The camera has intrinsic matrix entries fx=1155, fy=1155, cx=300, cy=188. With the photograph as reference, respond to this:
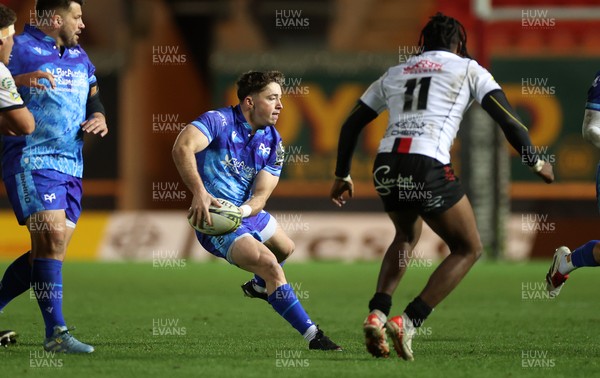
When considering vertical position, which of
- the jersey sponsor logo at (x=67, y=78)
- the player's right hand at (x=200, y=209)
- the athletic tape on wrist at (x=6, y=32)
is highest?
the athletic tape on wrist at (x=6, y=32)

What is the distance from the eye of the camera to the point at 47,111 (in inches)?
304

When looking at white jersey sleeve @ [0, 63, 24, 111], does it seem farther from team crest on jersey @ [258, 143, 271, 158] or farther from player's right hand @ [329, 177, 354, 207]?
player's right hand @ [329, 177, 354, 207]

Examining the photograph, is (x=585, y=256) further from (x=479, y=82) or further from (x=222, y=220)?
(x=222, y=220)

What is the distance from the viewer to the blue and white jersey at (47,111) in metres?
7.68

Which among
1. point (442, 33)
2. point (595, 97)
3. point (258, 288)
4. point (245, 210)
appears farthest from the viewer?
point (258, 288)

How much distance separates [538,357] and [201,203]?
2.42 m

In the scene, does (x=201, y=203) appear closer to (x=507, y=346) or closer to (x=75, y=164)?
(x=75, y=164)

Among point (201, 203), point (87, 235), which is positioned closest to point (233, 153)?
point (201, 203)

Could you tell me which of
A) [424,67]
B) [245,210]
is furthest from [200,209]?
[424,67]

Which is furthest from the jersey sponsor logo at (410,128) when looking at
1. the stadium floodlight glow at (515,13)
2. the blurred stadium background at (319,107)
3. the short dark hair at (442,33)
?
the stadium floodlight glow at (515,13)

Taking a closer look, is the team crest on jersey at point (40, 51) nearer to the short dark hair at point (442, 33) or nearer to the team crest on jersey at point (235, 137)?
the team crest on jersey at point (235, 137)

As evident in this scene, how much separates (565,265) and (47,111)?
173 inches

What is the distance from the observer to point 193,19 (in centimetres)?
A: 2484

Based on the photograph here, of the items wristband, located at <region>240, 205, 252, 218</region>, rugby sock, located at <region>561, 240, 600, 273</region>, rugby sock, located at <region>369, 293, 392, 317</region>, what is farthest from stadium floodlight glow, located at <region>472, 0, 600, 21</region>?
rugby sock, located at <region>369, 293, 392, 317</region>
